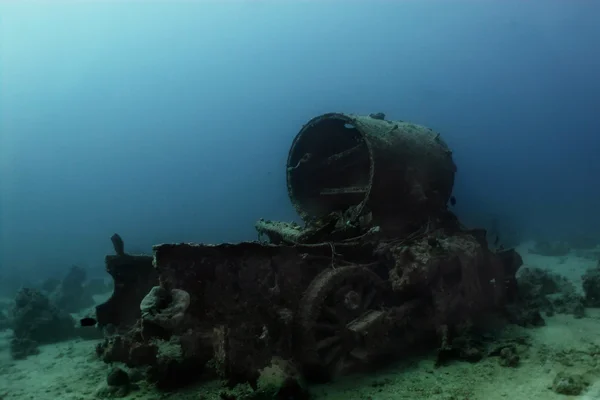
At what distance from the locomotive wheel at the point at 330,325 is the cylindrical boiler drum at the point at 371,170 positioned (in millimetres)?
1325

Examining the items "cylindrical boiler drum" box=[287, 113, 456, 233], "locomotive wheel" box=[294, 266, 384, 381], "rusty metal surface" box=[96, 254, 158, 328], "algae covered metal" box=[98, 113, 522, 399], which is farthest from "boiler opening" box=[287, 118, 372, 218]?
"rusty metal surface" box=[96, 254, 158, 328]

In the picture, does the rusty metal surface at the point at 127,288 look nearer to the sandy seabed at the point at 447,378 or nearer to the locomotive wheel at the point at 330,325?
the sandy seabed at the point at 447,378

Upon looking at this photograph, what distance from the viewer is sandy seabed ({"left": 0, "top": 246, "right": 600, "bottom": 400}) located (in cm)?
440

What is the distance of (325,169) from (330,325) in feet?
13.8

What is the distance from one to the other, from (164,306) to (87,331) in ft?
23.9

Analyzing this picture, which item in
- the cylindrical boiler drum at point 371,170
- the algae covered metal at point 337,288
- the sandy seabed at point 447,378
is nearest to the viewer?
the sandy seabed at point 447,378

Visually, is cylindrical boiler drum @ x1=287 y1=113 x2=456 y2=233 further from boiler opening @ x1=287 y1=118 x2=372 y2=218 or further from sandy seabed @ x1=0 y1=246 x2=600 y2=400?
sandy seabed @ x1=0 y1=246 x2=600 y2=400

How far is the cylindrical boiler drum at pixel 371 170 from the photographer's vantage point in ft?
22.1

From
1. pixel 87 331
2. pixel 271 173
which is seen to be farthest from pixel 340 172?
pixel 271 173

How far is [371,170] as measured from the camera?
658 centimetres

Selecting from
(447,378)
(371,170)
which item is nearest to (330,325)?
(447,378)

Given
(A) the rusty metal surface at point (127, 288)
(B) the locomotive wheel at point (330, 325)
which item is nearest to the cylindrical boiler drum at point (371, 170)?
(B) the locomotive wheel at point (330, 325)

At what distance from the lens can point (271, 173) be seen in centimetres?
14575

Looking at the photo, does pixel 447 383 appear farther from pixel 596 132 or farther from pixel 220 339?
pixel 596 132
